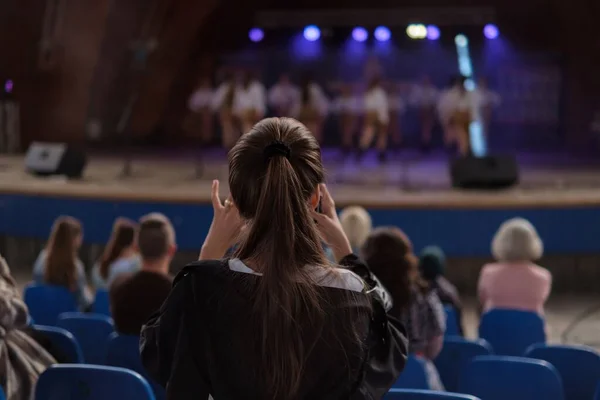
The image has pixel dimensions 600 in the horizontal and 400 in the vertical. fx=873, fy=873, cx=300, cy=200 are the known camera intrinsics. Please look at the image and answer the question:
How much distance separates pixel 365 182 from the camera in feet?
31.5

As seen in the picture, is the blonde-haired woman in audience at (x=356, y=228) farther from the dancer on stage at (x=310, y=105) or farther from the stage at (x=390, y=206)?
the dancer on stage at (x=310, y=105)

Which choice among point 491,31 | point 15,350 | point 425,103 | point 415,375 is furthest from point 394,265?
point 491,31

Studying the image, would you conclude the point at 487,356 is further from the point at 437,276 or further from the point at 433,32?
the point at 433,32

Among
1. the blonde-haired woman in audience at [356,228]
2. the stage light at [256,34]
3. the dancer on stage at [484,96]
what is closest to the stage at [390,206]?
the blonde-haired woman in audience at [356,228]

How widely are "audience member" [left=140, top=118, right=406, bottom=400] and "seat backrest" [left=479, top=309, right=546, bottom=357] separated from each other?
2.45 m

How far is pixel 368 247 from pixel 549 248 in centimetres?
475

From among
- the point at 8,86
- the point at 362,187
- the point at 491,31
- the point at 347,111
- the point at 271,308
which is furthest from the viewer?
the point at 491,31

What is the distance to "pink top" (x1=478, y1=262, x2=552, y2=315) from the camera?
4.54 meters

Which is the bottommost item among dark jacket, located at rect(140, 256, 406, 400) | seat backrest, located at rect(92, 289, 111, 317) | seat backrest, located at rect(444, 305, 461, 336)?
seat backrest, located at rect(444, 305, 461, 336)

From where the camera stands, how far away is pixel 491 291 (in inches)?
183

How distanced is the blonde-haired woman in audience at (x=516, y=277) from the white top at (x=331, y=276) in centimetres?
305

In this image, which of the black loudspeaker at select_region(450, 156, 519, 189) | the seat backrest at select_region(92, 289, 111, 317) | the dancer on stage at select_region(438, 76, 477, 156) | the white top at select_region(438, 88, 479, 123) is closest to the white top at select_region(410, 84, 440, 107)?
the white top at select_region(438, 88, 479, 123)

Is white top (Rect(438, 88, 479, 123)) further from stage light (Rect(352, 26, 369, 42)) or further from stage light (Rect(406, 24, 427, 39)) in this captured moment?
stage light (Rect(352, 26, 369, 42))

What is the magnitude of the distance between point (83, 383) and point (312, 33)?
45.0ft
